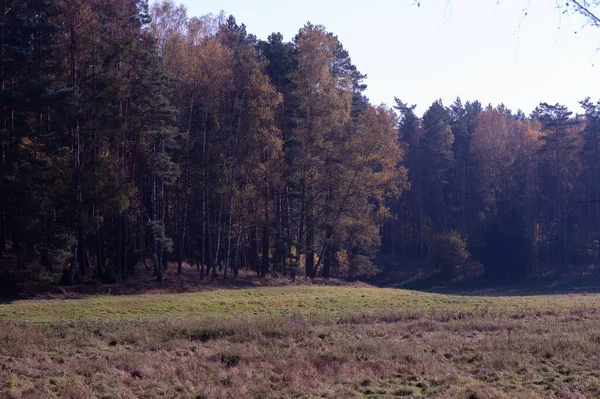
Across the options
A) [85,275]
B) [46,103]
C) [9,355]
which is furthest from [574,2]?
[85,275]

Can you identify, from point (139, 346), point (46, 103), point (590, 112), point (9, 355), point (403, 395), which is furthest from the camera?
point (590, 112)

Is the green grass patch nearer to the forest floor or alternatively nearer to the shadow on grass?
the forest floor

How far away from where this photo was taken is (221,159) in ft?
133

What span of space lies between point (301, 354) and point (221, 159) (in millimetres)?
27511

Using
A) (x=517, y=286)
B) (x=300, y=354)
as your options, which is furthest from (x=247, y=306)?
(x=517, y=286)

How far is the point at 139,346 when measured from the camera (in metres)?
16.2

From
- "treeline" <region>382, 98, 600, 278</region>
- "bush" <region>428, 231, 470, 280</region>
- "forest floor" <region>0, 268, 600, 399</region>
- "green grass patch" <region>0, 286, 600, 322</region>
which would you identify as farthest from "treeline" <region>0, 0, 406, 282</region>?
"treeline" <region>382, 98, 600, 278</region>

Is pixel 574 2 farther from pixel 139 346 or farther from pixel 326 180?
pixel 326 180

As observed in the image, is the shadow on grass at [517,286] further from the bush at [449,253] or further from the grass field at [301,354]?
the grass field at [301,354]

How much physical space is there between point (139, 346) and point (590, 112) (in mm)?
71632

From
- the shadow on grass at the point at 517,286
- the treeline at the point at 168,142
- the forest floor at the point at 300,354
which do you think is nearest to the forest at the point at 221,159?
the treeline at the point at 168,142

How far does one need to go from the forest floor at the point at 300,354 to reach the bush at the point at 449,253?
123 feet

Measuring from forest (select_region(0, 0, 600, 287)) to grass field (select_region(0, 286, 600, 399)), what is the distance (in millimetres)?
5161

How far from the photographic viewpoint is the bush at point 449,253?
62.6 m
